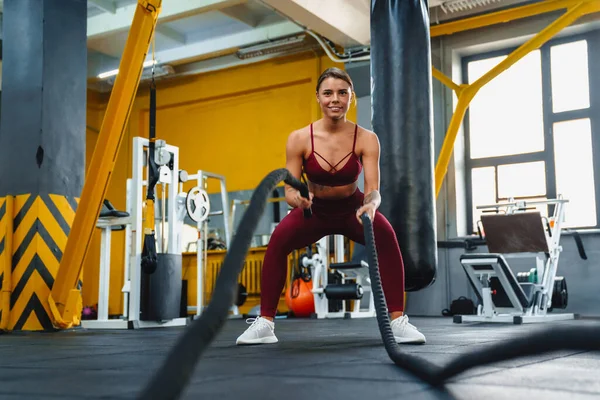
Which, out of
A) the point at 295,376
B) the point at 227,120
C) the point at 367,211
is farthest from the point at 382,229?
the point at 227,120

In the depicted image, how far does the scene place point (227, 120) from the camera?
9492mm

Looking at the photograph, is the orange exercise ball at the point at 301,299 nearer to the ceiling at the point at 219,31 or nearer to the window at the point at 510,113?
the window at the point at 510,113

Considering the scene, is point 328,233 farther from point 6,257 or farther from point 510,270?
point 510,270

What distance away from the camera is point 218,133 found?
9.53 m

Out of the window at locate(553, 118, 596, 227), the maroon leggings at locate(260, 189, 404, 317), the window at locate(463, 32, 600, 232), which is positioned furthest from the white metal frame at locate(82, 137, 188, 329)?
the window at locate(553, 118, 596, 227)

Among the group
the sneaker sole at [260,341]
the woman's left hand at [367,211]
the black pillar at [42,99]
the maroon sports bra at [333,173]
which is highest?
the black pillar at [42,99]

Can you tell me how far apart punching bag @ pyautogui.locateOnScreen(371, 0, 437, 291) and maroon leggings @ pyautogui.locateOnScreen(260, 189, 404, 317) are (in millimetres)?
212

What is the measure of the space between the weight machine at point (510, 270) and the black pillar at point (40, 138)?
315 cm

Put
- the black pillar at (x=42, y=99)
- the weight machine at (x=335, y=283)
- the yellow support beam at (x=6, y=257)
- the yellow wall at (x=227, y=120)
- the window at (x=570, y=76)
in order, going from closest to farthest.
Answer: the yellow support beam at (x=6, y=257) → the black pillar at (x=42, y=99) → the weight machine at (x=335, y=283) → the window at (x=570, y=76) → the yellow wall at (x=227, y=120)

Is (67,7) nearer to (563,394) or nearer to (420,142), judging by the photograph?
(420,142)

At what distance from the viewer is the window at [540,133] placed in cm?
725

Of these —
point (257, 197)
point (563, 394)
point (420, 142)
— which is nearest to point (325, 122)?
point (420, 142)

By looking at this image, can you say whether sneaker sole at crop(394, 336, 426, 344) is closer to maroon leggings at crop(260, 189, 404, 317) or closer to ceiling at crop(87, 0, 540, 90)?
maroon leggings at crop(260, 189, 404, 317)

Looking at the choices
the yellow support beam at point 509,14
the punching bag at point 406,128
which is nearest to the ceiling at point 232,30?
the yellow support beam at point 509,14
